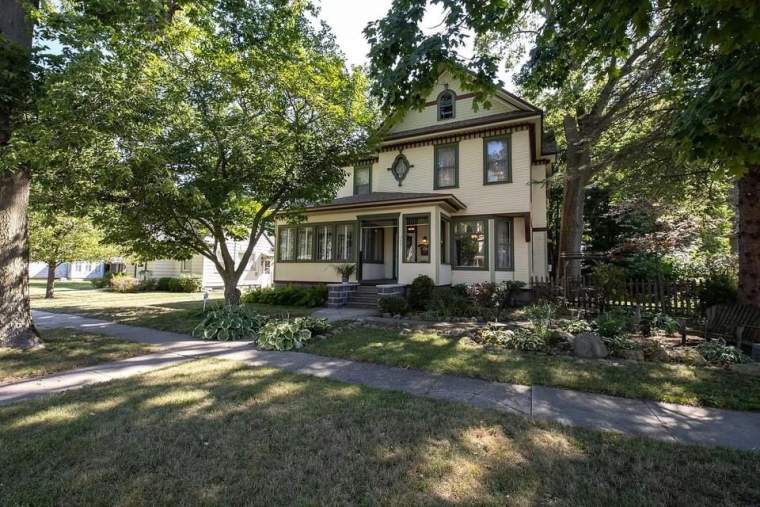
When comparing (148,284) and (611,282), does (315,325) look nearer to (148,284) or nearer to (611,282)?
(611,282)

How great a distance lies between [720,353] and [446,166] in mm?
10469

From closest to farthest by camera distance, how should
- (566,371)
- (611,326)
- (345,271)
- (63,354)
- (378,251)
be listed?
(566,371)
(63,354)
(611,326)
(345,271)
(378,251)

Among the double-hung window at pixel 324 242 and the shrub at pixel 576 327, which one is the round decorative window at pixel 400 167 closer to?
the double-hung window at pixel 324 242

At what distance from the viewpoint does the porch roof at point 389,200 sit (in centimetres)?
1277

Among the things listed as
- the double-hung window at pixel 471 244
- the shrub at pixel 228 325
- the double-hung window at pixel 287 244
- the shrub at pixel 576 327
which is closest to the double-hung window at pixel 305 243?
the double-hung window at pixel 287 244

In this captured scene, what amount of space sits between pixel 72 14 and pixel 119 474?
8.21 meters

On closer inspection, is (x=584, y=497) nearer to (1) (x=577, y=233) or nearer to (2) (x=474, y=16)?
(2) (x=474, y=16)

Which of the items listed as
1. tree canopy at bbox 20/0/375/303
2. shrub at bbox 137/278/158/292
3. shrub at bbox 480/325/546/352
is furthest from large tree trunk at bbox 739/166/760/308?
shrub at bbox 137/278/158/292

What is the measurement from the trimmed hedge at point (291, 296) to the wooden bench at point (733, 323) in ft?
36.1

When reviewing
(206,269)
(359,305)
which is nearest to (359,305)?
(359,305)

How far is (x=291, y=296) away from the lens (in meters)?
14.2

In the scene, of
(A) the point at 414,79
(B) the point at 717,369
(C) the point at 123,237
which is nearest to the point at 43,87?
(C) the point at 123,237

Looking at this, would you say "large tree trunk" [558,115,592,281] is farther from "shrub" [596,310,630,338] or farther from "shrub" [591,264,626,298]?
"shrub" [596,310,630,338]

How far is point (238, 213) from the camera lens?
31.7 feet
